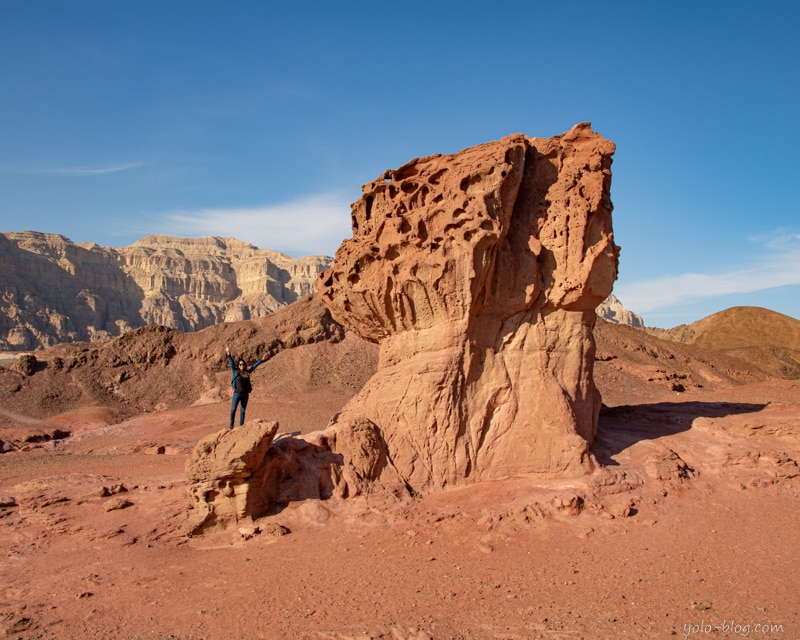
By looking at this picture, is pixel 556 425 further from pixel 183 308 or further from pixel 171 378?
pixel 183 308

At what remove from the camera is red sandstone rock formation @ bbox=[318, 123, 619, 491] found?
9.77 metres

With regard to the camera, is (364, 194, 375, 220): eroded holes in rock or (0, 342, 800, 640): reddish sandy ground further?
(364, 194, 375, 220): eroded holes in rock

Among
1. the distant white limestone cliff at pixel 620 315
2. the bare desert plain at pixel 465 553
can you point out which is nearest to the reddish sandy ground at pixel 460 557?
the bare desert plain at pixel 465 553

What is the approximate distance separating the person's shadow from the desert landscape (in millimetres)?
91

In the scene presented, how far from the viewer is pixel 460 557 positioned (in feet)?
25.2

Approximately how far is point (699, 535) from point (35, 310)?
86763 mm

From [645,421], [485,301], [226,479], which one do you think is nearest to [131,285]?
[645,421]

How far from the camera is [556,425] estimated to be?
9750 millimetres

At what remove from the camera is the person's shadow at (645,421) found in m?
10.8

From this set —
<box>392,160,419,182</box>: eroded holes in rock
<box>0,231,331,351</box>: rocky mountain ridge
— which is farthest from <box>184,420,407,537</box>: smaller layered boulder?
<box>0,231,331,351</box>: rocky mountain ridge

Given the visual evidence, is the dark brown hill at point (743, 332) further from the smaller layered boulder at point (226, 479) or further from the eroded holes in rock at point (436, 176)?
the smaller layered boulder at point (226, 479)

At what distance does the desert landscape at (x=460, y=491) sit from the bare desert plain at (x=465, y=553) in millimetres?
33


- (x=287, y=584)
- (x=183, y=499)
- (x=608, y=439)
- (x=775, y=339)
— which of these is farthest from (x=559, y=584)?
(x=775, y=339)

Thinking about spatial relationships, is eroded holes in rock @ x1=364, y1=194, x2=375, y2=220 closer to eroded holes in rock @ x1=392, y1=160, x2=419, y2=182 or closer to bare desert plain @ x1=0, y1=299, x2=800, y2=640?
eroded holes in rock @ x1=392, y1=160, x2=419, y2=182
